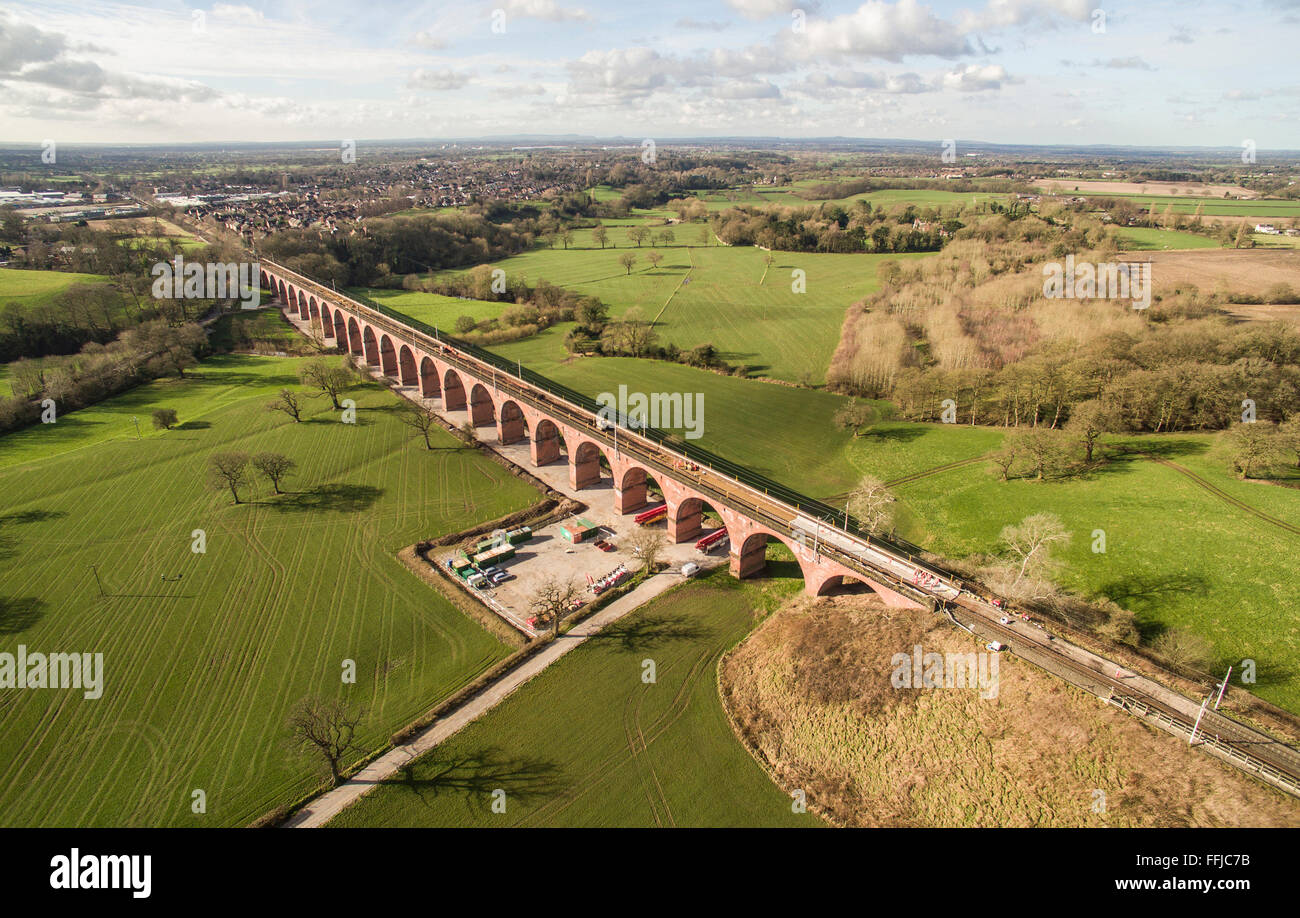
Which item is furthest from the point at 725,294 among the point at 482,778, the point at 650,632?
the point at 482,778

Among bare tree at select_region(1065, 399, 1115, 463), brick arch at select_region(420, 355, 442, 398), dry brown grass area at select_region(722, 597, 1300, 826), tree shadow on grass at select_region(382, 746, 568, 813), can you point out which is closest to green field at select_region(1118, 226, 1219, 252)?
bare tree at select_region(1065, 399, 1115, 463)

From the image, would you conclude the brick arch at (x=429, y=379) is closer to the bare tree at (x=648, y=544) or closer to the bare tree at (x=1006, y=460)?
the bare tree at (x=648, y=544)

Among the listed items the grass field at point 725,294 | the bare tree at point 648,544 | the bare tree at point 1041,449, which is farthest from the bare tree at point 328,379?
the bare tree at point 1041,449

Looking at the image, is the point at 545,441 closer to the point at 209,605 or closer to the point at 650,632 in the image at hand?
the point at 650,632

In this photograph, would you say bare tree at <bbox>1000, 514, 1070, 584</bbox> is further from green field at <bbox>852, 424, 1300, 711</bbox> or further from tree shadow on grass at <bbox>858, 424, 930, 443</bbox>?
tree shadow on grass at <bbox>858, 424, 930, 443</bbox>
